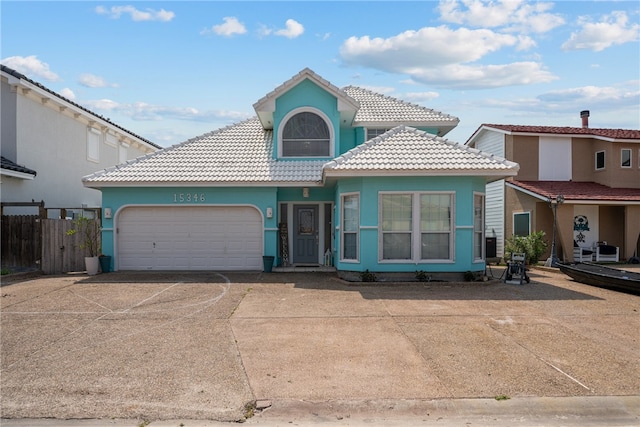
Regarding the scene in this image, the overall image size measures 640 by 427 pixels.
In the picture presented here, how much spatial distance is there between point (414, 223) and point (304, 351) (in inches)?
277

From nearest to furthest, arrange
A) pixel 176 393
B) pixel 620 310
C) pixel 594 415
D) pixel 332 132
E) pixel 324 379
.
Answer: pixel 594 415 → pixel 176 393 → pixel 324 379 → pixel 620 310 → pixel 332 132

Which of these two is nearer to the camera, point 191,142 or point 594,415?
point 594,415

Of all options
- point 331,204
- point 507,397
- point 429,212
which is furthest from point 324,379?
point 331,204

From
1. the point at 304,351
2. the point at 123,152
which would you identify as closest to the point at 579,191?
the point at 304,351

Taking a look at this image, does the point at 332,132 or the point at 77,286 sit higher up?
the point at 332,132

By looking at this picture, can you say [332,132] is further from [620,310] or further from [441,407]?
[441,407]

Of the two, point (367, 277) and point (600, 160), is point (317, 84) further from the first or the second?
point (600, 160)

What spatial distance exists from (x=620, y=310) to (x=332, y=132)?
→ 33.2 ft

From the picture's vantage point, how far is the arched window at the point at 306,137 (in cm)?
1675

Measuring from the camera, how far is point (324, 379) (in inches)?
234

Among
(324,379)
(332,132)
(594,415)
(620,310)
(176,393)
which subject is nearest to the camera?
(594,415)

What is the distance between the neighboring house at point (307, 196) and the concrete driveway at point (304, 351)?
6.46ft

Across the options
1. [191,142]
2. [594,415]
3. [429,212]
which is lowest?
[594,415]

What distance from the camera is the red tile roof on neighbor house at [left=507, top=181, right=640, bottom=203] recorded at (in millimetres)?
18766
